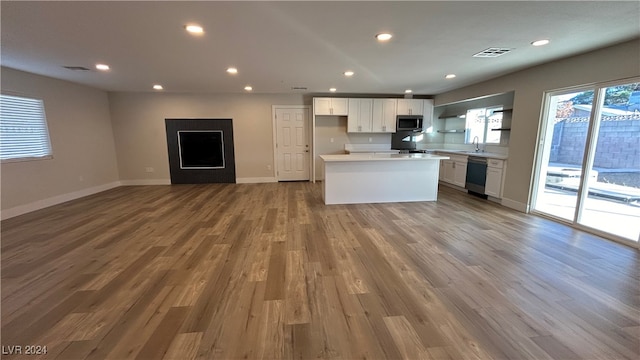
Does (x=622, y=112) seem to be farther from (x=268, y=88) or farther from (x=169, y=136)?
(x=169, y=136)

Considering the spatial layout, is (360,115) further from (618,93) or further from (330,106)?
(618,93)

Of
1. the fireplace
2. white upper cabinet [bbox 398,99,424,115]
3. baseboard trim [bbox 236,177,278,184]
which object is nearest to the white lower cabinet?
white upper cabinet [bbox 398,99,424,115]

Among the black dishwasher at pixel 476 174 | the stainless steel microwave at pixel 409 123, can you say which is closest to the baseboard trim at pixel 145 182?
the stainless steel microwave at pixel 409 123

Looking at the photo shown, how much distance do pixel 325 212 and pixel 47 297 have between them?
335cm

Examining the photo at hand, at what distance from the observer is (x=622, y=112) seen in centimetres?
322

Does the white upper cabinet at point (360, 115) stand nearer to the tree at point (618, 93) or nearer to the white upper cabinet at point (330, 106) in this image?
the white upper cabinet at point (330, 106)

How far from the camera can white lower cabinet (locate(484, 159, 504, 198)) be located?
4.87m

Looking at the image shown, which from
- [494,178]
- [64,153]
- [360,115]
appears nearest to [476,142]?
[494,178]

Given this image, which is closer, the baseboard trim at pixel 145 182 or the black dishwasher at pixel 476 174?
the black dishwasher at pixel 476 174

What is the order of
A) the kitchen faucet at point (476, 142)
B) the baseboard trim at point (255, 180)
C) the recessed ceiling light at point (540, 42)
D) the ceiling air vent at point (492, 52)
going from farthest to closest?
the baseboard trim at point (255, 180)
the kitchen faucet at point (476, 142)
the ceiling air vent at point (492, 52)
the recessed ceiling light at point (540, 42)

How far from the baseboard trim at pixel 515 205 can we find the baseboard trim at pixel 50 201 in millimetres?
8640

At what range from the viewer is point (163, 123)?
264 inches

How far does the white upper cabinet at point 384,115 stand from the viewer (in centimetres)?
688

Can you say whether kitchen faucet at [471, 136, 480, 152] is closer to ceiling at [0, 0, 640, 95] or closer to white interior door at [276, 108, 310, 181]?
ceiling at [0, 0, 640, 95]
